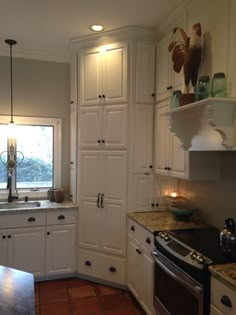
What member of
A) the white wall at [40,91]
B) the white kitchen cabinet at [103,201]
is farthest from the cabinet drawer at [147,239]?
the white wall at [40,91]

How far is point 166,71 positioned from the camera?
106 inches

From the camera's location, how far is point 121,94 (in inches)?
116

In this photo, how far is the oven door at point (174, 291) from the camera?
5.49ft

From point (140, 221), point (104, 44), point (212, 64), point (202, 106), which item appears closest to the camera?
point (202, 106)

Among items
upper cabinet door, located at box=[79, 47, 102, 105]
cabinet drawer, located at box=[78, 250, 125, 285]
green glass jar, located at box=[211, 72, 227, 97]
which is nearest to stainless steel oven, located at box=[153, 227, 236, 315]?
cabinet drawer, located at box=[78, 250, 125, 285]

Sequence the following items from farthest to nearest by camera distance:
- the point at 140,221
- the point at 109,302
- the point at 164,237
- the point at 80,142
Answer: the point at 80,142 < the point at 109,302 < the point at 140,221 < the point at 164,237

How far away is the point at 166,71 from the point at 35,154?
2067mm

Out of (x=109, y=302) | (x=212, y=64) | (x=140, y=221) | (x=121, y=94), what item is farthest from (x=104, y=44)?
(x=109, y=302)

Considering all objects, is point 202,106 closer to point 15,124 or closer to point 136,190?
point 136,190

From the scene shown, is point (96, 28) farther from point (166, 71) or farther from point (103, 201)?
point (103, 201)

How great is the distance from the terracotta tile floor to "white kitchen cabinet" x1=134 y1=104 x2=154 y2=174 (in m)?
1.35

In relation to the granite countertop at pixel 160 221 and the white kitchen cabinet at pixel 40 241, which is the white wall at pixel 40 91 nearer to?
the white kitchen cabinet at pixel 40 241

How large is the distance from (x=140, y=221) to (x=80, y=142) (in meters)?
1.22

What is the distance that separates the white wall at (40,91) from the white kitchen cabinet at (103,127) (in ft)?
2.10
